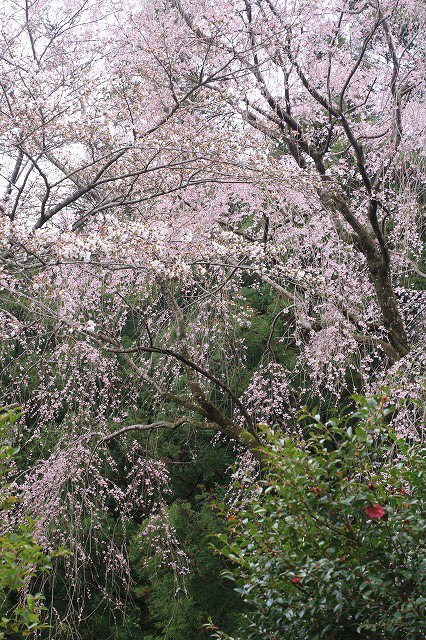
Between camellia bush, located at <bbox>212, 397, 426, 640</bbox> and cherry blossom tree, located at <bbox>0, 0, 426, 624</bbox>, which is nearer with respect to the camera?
camellia bush, located at <bbox>212, 397, 426, 640</bbox>

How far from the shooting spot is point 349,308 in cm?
473

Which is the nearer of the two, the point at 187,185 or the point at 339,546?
the point at 339,546

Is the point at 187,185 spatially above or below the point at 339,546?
above

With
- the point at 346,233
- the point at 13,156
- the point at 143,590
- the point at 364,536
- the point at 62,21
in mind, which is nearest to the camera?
the point at 364,536

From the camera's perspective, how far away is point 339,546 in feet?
7.30

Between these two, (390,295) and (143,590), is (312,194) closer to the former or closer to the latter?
(390,295)

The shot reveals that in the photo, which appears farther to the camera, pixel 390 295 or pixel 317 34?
pixel 317 34

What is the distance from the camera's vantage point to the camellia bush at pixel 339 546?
2.09 metres

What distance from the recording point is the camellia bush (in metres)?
2.09

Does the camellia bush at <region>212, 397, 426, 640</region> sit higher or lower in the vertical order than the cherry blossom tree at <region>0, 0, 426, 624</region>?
lower

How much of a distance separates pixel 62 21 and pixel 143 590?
497 cm

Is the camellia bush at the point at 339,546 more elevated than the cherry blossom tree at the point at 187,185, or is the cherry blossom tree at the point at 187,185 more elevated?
the cherry blossom tree at the point at 187,185

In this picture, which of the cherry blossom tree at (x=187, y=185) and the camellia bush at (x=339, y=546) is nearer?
the camellia bush at (x=339, y=546)

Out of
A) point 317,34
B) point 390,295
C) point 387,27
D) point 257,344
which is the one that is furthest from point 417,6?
point 257,344
